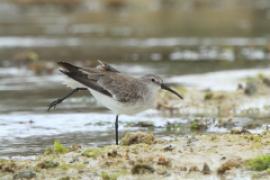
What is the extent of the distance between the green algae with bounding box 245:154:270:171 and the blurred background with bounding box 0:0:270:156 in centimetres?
293

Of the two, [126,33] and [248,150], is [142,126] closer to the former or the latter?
[248,150]

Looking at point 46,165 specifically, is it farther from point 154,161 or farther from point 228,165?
point 228,165

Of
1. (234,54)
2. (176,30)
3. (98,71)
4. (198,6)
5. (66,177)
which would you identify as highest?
(198,6)

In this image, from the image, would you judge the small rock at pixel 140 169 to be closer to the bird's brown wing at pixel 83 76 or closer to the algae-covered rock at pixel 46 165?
the algae-covered rock at pixel 46 165

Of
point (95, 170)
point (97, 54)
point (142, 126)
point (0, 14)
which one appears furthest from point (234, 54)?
point (0, 14)

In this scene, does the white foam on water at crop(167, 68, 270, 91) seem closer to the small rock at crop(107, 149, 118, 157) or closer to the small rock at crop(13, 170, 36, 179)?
the small rock at crop(107, 149, 118, 157)

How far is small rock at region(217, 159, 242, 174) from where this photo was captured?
8.82 m

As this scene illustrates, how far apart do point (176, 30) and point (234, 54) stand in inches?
331

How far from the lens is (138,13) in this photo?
41.6 m

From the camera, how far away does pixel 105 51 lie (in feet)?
82.9

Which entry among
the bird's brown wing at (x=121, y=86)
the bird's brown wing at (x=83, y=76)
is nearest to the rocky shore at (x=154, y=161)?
the bird's brown wing at (x=121, y=86)

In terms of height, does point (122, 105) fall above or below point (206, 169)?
above

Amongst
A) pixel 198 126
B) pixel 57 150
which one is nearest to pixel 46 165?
pixel 57 150

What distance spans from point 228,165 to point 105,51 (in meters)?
16.6
